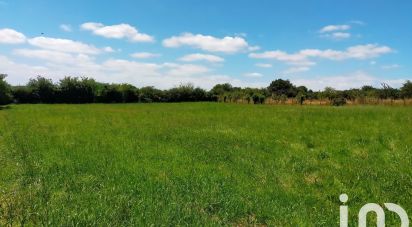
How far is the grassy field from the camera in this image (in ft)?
28.4

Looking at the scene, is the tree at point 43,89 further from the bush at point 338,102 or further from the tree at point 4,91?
the bush at point 338,102

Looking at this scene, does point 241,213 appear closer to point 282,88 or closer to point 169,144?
point 169,144

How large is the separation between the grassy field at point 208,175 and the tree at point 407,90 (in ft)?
102

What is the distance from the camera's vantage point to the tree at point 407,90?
49.8 metres

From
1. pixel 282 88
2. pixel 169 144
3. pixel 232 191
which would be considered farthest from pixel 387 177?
pixel 282 88

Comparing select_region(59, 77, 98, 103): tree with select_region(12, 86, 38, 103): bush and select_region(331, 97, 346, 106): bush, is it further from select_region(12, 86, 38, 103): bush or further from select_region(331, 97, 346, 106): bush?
select_region(331, 97, 346, 106): bush

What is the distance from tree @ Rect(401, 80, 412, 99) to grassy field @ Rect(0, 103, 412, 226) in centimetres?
A: 3104

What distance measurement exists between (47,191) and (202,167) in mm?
4779

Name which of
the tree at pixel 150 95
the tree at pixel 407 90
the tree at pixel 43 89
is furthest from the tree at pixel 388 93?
the tree at pixel 43 89

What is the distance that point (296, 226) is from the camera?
8.23 m

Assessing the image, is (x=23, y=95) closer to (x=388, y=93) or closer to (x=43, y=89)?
(x=43, y=89)

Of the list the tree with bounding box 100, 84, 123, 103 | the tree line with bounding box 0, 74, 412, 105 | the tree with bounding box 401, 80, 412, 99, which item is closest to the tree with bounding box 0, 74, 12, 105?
the tree line with bounding box 0, 74, 412, 105

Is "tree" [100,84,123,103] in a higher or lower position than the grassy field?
higher

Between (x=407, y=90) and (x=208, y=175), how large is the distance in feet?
153
